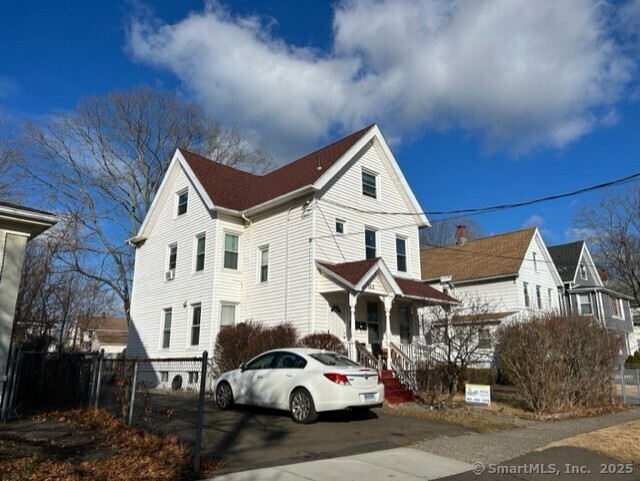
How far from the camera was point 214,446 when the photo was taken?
8094mm

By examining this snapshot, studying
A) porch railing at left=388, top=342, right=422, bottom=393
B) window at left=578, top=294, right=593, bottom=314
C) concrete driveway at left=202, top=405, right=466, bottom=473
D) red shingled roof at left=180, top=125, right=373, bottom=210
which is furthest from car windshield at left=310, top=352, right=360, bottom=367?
window at left=578, top=294, right=593, bottom=314

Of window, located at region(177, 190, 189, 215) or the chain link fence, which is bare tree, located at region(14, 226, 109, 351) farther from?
window, located at region(177, 190, 189, 215)

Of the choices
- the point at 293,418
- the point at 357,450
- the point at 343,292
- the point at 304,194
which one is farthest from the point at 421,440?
the point at 304,194

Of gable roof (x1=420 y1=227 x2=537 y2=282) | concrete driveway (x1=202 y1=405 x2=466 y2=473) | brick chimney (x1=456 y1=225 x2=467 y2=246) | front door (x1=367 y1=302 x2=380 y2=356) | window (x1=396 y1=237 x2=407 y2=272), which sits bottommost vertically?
concrete driveway (x1=202 y1=405 x2=466 y2=473)

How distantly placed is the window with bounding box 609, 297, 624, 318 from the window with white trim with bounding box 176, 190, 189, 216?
3179cm

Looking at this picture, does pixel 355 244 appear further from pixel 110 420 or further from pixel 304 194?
pixel 110 420

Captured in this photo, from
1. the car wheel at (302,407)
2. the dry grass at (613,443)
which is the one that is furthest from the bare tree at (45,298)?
the dry grass at (613,443)

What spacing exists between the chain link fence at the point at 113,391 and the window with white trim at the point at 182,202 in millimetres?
10811

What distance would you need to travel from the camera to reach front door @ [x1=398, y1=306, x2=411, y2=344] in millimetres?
20400

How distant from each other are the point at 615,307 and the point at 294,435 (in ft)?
122

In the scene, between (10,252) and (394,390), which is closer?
(10,252)

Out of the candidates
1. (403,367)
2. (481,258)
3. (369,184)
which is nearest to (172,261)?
(369,184)

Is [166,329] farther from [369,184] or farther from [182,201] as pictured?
[369,184]

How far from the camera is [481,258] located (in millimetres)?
31359
